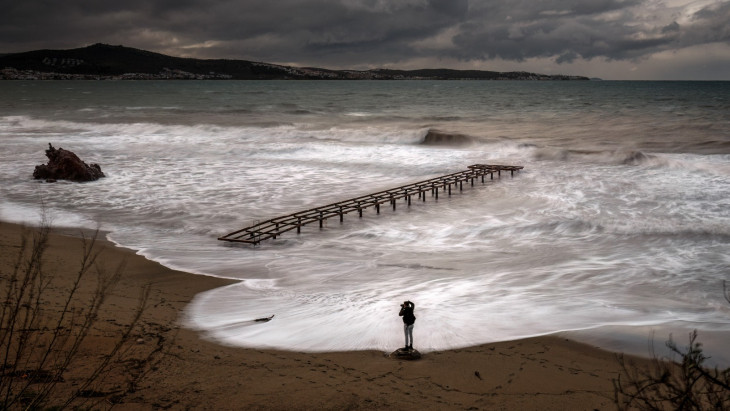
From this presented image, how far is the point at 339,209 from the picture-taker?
21406mm

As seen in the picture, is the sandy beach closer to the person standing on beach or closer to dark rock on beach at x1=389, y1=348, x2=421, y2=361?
dark rock on beach at x1=389, y1=348, x2=421, y2=361

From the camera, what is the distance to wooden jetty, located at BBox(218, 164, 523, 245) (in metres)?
17.6

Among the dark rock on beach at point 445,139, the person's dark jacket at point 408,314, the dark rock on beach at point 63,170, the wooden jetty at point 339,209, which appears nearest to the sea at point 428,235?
the wooden jetty at point 339,209

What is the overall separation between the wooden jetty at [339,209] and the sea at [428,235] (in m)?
0.42

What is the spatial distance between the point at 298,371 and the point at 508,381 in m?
3.32

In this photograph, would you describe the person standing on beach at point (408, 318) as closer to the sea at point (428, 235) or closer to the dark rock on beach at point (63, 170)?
the sea at point (428, 235)

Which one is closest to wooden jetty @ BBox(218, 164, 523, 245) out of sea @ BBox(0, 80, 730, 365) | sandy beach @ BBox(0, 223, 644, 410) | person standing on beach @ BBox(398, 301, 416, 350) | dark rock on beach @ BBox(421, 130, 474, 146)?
sea @ BBox(0, 80, 730, 365)

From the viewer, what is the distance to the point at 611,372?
9.15 meters

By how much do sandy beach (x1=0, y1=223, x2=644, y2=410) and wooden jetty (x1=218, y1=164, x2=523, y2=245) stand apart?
6777 mm

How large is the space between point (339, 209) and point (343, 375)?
1288cm

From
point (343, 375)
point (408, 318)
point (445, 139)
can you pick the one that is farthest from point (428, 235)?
point (445, 139)

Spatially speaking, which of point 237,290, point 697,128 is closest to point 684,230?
point 237,290

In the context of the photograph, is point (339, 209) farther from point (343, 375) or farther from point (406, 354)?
point (343, 375)

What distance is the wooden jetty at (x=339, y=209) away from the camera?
57.7ft
